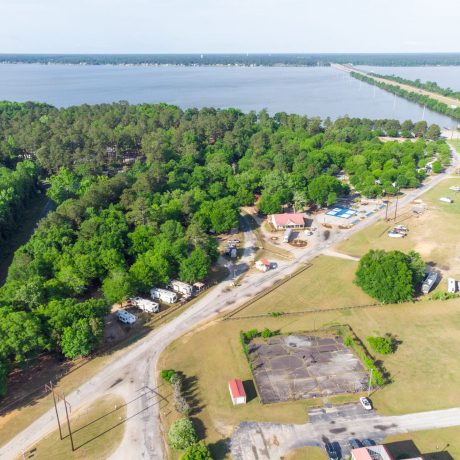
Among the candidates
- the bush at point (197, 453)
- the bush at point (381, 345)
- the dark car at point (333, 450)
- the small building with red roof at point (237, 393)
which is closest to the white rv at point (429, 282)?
the bush at point (381, 345)

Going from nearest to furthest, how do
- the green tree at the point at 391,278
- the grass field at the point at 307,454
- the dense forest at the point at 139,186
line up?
the grass field at the point at 307,454, the dense forest at the point at 139,186, the green tree at the point at 391,278

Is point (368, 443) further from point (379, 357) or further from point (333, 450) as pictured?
point (379, 357)

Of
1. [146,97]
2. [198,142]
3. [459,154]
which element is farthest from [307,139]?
[146,97]

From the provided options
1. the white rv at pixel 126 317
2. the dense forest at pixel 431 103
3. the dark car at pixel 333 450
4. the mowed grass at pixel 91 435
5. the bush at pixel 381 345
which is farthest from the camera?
the dense forest at pixel 431 103

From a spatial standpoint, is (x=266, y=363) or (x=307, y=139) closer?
(x=266, y=363)

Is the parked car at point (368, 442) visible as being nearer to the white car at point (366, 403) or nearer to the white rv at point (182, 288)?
the white car at point (366, 403)

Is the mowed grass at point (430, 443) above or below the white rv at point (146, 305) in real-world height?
below

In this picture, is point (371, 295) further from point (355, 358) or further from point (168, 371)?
point (168, 371)
